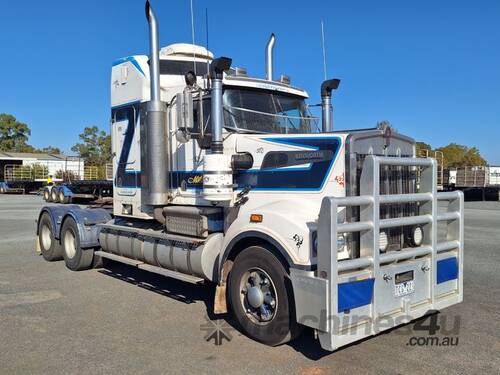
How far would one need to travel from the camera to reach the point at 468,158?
79188mm

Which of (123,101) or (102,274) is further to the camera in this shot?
(102,274)

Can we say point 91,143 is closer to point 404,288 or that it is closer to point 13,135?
point 13,135

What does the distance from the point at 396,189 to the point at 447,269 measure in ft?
3.55

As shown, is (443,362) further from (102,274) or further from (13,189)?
(13,189)

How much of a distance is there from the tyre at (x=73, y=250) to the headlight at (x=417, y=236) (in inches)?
238

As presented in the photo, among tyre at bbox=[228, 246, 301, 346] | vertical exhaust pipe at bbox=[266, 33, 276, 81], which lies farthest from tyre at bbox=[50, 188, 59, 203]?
tyre at bbox=[228, 246, 301, 346]

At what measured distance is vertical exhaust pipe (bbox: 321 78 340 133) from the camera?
7.55 meters

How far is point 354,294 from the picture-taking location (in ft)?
14.0

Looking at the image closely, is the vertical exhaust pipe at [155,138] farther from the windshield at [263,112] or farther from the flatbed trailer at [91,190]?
the flatbed trailer at [91,190]

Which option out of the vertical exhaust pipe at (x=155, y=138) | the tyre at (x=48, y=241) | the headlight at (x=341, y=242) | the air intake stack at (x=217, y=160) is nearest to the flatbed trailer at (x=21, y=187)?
the tyre at (x=48, y=241)

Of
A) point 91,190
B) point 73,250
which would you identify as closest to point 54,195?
point 91,190

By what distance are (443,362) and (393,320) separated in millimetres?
572

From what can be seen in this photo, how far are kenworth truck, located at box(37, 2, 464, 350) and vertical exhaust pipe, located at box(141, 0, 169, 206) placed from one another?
0.7 inches

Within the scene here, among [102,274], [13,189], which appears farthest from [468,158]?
[102,274]
